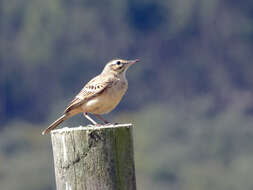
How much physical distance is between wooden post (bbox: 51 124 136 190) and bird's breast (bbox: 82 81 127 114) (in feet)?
14.6

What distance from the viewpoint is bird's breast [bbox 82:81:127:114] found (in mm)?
12906

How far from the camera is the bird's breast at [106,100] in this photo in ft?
42.3

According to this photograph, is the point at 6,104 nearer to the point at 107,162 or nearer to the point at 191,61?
the point at 191,61

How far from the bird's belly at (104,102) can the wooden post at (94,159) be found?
4428 mm

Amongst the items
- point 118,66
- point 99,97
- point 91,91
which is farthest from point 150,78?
point 99,97

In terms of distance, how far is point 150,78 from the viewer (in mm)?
93688

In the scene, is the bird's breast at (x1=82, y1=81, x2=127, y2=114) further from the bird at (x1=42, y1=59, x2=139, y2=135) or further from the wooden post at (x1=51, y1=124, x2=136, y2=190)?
the wooden post at (x1=51, y1=124, x2=136, y2=190)

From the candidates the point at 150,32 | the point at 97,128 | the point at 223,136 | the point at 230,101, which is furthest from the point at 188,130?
the point at 97,128

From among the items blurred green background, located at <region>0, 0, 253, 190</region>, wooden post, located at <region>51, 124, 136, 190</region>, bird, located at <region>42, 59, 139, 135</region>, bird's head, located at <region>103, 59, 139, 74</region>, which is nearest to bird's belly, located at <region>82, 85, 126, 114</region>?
bird, located at <region>42, 59, 139, 135</region>

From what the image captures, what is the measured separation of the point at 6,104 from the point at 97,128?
8001 centimetres

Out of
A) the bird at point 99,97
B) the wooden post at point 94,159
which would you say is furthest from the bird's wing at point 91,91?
the wooden post at point 94,159

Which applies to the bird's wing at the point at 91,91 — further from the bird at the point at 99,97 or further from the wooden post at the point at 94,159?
the wooden post at the point at 94,159

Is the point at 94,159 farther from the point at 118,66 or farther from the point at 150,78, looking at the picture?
the point at 150,78

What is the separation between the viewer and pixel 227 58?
96.8 m
